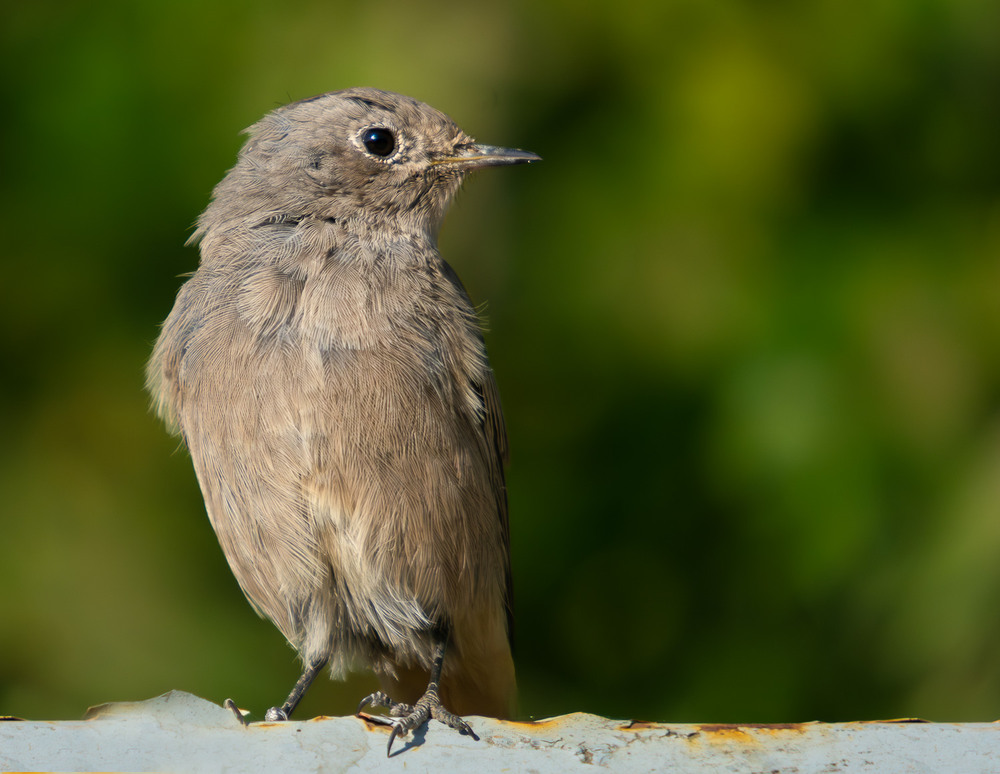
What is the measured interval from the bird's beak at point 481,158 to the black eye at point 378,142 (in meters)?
0.18

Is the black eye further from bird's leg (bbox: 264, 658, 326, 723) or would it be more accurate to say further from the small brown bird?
bird's leg (bbox: 264, 658, 326, 723)

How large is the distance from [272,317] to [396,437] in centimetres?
54

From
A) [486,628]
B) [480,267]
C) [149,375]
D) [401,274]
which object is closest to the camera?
[401,274]

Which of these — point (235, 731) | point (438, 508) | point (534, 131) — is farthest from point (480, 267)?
point (235, 731)

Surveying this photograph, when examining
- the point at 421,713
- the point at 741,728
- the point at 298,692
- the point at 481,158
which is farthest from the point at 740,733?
the point at 481,158

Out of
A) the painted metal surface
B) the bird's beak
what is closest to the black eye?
the bird's beak

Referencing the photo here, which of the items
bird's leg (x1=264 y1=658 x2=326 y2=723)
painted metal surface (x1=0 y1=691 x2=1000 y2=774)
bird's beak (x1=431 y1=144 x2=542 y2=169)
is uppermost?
bird's beak (x1=431 y1=144 x2=542 y2=169)

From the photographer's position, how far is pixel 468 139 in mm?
4207

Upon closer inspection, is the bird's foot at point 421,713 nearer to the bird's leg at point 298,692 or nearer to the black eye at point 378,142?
the bird's leg at point 298,692

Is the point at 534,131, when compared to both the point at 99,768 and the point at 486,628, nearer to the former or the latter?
the point at 486,628

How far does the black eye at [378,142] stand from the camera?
405 centimetres

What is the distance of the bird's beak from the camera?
13.4 ft

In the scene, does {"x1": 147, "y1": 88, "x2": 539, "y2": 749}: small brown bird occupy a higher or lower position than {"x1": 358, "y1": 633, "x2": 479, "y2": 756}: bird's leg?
higher

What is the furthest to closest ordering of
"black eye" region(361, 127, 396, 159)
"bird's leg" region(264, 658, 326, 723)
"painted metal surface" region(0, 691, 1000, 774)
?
"black eye" region(361, 127, 396, 159) < "bird's leg" region(264, 658, 326, 723) < "painted metal surface" region(0, 691, 1000, 774)
